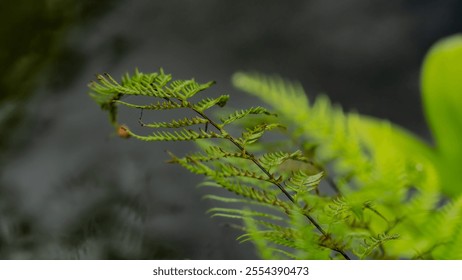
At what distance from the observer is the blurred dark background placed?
2.31 ft

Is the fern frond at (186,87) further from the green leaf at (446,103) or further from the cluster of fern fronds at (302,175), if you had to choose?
the green leaf at (446,103)

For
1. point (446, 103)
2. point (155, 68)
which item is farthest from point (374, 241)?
point (155, 68)

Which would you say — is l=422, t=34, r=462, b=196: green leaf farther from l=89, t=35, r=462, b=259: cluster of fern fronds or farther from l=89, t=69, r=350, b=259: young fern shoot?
l=89, t=69, r=350, b=259: young fern shoot

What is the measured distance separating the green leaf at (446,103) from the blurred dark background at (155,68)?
0.85ft

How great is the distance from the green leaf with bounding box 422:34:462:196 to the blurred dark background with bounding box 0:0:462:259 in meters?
0.26

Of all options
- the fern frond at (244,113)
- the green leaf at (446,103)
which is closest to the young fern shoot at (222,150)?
the fern frond at (244,113)

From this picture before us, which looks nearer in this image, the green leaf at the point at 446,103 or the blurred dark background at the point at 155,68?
the green leaf at the point at 446,103

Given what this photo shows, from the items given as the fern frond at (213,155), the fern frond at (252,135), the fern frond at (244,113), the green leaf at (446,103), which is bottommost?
the fern frond at (213,155)

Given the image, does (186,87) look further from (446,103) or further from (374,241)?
(446,103)

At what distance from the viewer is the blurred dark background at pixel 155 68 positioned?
703 millimetres

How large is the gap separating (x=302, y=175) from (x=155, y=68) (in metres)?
0.69

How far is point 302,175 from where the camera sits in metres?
0.23

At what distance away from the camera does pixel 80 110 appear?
2.86ft
